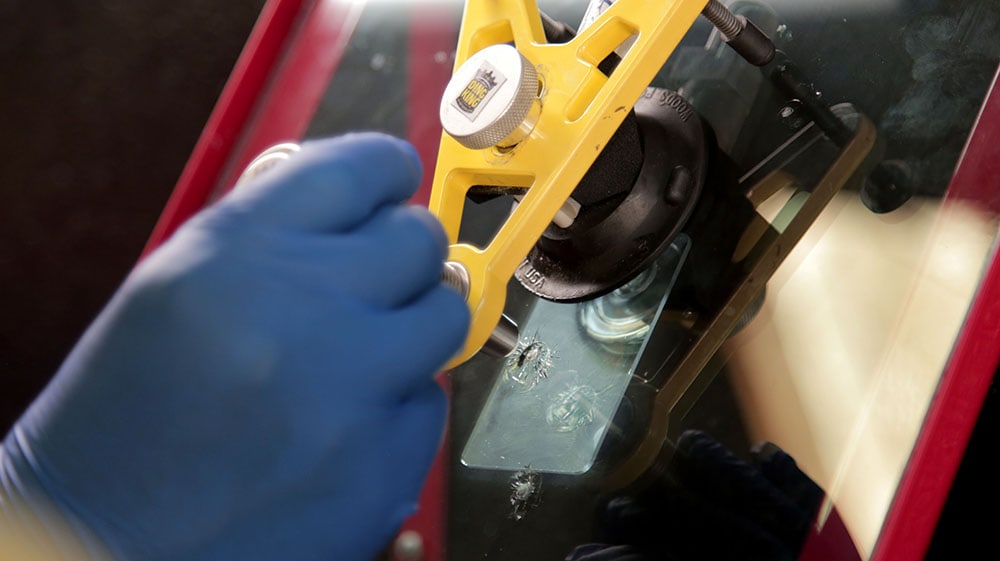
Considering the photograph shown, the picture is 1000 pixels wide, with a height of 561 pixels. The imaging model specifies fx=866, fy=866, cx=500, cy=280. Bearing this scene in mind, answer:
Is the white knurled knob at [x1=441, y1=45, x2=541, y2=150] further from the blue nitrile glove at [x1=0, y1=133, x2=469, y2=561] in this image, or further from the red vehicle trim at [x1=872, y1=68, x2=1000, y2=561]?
the red vehicle trim at [x1=872, y1=68, x2=1000, y2=561]

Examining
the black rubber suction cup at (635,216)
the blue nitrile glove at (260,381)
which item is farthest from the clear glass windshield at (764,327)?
the blue nitrile glove at (260,381)

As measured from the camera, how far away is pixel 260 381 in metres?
0.32

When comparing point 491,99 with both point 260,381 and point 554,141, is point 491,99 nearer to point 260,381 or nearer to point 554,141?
point 554,141

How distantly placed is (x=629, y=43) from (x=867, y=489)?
0.24 meters

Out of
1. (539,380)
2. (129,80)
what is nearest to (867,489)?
(539,380)

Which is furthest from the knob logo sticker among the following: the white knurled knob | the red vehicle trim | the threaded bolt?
the red vehicle trim

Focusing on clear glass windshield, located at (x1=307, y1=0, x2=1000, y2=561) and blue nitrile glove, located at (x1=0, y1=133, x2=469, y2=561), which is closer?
blue nitrile glove, located at (x1=0, y1=133, x2=469, y2=561)

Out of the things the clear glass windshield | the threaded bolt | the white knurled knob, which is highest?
the threaded bolt

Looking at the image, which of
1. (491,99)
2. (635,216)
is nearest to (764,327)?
(635,216)

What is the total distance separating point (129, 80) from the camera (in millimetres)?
1263

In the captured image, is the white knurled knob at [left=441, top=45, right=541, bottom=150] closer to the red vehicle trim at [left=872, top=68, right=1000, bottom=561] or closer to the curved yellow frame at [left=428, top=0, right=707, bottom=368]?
the curved yellow frame at [left=428, top=0, right=707, bottom=368]

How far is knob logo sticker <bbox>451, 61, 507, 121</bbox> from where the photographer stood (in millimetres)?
386

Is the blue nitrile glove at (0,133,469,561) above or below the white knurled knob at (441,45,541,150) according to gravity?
below

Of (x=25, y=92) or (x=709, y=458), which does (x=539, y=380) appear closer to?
(x=709, y=458)
